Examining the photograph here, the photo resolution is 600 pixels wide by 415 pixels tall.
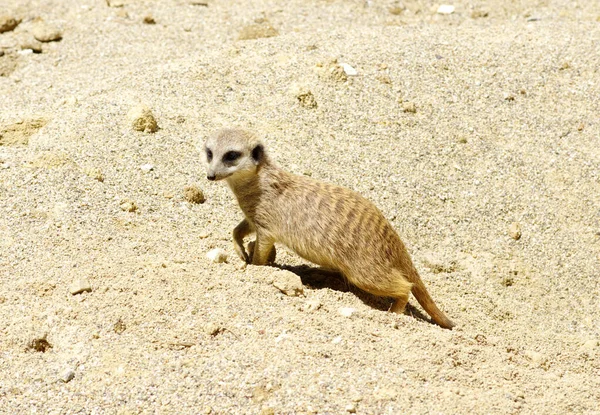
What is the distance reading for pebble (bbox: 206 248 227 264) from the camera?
2932 millimetres

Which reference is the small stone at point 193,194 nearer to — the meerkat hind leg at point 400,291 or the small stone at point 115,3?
the meerkat hind leg at point 400,291

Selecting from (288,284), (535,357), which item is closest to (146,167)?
(288,284)

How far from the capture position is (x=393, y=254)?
2.87 metres

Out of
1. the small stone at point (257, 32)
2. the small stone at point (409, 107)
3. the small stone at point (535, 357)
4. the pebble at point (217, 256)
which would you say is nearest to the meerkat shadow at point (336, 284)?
the pebble at point (217, 256)

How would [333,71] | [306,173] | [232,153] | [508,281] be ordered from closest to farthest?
[232,153] < [508,281] < [306,173] < [333,71]

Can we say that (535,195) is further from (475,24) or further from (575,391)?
(475,24)

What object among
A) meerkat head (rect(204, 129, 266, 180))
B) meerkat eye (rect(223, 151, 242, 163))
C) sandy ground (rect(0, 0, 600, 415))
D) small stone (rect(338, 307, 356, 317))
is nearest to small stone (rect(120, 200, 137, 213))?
sandy ground (rect(0, 0, 600, 415))

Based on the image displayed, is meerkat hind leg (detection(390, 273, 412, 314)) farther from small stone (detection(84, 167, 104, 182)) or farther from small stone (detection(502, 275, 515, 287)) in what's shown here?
small stone (detection(84, 167, 104, 182))

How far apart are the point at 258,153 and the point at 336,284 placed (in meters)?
0.64

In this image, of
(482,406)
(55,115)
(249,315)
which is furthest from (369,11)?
(482,406)

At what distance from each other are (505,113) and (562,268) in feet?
3.56

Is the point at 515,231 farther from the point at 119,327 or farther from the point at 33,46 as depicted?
the point at 33,46

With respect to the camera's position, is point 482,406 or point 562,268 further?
point 562,268

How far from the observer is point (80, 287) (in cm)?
260
